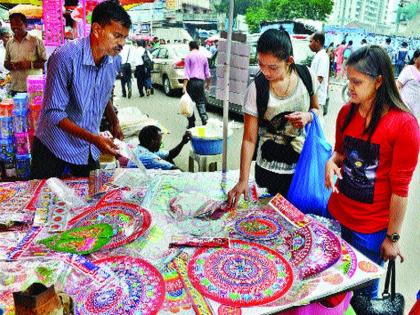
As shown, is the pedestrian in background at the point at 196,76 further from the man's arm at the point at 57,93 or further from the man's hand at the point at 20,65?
the man's arm at the point at 57,93

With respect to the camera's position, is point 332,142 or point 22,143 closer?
point 22,143

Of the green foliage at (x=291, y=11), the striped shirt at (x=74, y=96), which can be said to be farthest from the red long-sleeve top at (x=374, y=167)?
the green foliage at (x=291, y=11)

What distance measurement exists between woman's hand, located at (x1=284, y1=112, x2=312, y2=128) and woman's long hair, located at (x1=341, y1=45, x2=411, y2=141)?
1.21 feet

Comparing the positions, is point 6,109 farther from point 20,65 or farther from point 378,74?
point 378,74

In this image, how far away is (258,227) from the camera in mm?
1646

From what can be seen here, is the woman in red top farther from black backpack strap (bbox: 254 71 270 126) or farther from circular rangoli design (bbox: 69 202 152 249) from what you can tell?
circular rangoli design (bbox: 69 202 152 249)

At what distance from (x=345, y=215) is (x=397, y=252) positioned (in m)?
0.25

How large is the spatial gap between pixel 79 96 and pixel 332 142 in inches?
181

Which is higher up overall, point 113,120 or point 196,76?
point 113,120

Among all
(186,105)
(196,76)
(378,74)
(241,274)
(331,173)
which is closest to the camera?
(241,274)

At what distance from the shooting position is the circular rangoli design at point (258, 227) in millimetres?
1577

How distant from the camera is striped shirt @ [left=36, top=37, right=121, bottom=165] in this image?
2.06 metres

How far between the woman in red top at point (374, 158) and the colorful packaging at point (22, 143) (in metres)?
2.42

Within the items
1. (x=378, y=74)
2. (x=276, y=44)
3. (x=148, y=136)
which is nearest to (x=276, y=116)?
(x=276, y=44)
